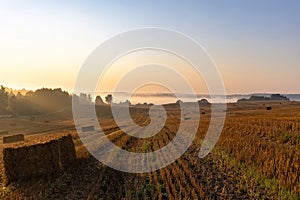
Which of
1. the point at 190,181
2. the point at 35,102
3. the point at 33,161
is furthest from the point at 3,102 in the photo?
the point at 190,181

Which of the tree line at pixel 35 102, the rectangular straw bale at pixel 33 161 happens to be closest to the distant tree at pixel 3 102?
the tree line at pixel 35 102

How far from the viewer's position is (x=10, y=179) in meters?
16.6

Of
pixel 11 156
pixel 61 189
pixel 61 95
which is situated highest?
pixel 61 95

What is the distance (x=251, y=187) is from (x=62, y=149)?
9506mm

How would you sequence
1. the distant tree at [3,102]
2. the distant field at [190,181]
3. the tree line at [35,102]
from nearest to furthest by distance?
1. the distant field at [190,181]
2. the distant tree at [3,102]
3. the tree line at [35,102]

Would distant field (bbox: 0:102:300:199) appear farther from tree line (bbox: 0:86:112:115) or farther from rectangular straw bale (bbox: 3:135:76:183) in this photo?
tree line (bbox: 0:86:112:115)

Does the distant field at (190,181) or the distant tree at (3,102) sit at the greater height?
the distant tree at (3,102)

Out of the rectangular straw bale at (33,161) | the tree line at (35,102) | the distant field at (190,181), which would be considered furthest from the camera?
the tree line at (35,102)

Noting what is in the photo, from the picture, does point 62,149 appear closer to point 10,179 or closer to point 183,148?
point 10,179

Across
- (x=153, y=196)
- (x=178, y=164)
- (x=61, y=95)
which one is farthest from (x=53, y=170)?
(x=61, y=95)

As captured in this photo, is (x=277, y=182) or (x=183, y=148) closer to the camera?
(x=277, y=182)

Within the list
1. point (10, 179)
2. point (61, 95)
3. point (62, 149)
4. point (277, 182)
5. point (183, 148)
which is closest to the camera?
point (277, 182)

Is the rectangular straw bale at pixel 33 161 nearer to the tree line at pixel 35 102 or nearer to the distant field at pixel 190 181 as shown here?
the distant field at pixel 190 181

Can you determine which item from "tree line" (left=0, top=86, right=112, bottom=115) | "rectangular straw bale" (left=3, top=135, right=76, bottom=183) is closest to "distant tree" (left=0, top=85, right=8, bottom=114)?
"tree line" (left=0, top=86, right=112, bottom=115)
